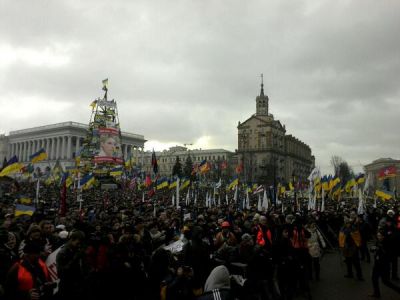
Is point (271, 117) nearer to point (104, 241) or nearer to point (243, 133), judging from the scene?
point (243, 133)

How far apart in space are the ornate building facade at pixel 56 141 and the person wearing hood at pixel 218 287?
309 ft

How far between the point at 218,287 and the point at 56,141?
116 metres

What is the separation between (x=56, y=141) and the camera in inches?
4373

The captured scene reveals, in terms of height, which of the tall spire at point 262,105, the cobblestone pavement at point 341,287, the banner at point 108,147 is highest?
the tall spire at point 262,105

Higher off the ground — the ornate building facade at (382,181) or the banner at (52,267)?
the ornate building facade at (382,181)

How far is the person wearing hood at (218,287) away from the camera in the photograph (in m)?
4.43

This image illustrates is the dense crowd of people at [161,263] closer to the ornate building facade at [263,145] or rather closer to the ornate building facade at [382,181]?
the ornate building facade at [382,181]

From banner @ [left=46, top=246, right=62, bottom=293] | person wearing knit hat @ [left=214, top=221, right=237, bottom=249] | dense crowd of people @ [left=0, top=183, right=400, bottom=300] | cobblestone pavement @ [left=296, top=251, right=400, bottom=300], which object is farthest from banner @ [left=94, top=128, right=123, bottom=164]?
banner @ [left=46, top=246, right=62, bottom=293]

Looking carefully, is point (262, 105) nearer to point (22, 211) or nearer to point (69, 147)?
point (69, 147)

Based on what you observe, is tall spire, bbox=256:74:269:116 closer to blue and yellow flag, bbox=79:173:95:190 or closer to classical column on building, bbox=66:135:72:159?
classical column on building, bbox=66:135:72:159

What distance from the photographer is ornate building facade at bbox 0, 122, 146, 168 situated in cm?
10575

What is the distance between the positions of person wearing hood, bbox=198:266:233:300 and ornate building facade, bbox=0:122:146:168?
3710 inches

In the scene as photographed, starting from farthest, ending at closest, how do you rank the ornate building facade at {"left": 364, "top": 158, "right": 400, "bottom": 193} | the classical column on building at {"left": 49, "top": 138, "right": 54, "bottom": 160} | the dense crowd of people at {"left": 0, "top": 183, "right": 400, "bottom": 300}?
1. the classical column on building at {"left": 49, "top": 138, "right": 54, "bottom": 160}
2. the ornate building facade at {"left": 364, "top": 158, "right": 400, "bottom": 193}
3. the dense crowd of people at {"left": 0, "top": 183, "right": 400, "bottom": 300}

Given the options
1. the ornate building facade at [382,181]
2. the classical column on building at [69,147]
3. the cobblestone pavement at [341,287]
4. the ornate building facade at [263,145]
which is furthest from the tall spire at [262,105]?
the cobblestone pavement at [341,287]
